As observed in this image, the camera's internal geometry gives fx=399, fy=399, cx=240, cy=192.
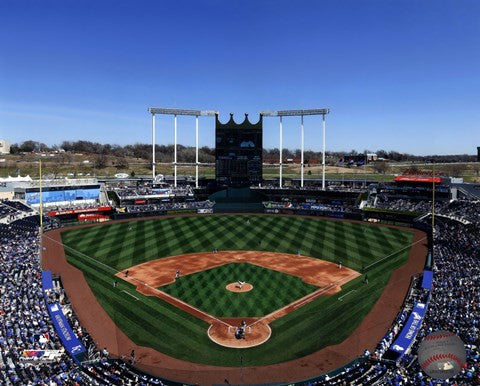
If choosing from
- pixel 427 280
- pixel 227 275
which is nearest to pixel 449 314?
pixel 427 280

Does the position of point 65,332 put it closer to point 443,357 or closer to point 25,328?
point 25,328

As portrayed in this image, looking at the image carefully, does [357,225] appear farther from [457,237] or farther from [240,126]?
[240,126]

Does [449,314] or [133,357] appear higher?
[449,314]

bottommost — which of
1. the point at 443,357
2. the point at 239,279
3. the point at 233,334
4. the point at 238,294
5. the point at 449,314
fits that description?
the point at 233,334

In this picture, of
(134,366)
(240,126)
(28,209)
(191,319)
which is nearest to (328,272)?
(191,319)

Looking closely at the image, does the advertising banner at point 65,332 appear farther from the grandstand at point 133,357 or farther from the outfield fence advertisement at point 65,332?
the grandstand at point 133,357

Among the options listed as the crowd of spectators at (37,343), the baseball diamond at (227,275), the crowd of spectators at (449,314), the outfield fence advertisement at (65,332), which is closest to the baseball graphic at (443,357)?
the crowd of spectators at (449,314)
